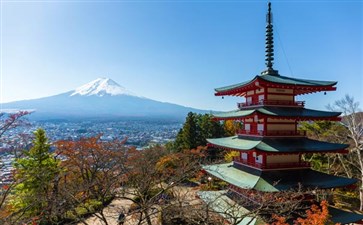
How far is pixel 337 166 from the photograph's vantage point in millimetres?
21344

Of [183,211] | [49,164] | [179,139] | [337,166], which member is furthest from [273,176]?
[179,139]

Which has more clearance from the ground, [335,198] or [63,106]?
[63,106]

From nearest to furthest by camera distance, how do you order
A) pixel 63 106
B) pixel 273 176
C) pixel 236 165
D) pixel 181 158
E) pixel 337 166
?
pixel 273 176 → pixel 236 165 → pixel 337 166 → pixel 181 158 → pixel 63 106

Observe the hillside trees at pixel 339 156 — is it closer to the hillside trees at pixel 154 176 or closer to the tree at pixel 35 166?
the hillside trees at pixel 154 176

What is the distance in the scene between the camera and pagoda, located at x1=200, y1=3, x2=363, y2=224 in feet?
33.4

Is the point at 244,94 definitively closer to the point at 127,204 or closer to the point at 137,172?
the point at 137,172

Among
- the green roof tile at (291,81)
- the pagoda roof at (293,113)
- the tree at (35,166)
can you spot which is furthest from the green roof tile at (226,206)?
the tree at (35,166)

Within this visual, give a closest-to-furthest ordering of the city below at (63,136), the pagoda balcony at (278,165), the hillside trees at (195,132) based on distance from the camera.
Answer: the city below at (63,136)
the pagoda balcony at (278,165)
the hillside trees at (195,132)

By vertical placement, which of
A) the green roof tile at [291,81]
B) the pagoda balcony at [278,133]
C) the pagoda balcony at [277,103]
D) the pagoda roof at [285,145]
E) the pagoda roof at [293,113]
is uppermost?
the green roof tile at [291,81]

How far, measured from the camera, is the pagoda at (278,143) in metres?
10.2

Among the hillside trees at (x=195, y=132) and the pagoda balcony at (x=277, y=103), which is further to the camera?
the hillside trees at (x=195, y=132)

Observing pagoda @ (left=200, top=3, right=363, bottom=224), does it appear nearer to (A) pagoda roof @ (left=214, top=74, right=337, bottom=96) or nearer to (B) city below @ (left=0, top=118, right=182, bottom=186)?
(A) pagoda roof @ (left=214, top=74, right=337, bottom=96)

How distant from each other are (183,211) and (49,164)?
10.1 metres

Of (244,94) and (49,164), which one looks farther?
(49,164)
